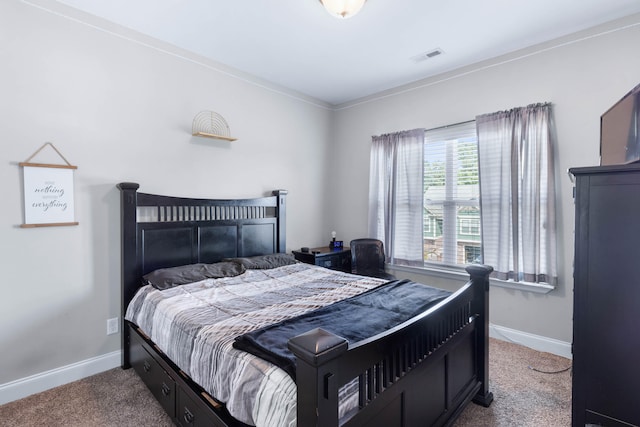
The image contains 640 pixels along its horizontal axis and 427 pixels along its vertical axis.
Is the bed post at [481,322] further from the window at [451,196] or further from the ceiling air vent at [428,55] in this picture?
the ceiling air vent at [428,55]

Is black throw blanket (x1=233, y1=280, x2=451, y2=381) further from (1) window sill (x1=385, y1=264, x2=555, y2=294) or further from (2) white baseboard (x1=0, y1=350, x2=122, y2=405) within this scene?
(2) white baseboard (x1=0, y1=350, x2=122, y2=405)

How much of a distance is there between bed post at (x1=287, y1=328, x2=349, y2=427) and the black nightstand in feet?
8.70

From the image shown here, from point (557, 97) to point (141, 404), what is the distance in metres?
4.11

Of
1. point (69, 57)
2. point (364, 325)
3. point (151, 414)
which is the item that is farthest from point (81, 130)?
point (364, 325)

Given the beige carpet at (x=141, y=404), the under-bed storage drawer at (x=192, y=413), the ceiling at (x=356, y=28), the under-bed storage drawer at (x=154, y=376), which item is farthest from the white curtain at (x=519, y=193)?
the under-bed storage drawer at (x=154, y=376)

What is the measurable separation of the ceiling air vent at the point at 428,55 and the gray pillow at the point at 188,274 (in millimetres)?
2711

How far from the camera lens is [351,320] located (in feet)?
5.60

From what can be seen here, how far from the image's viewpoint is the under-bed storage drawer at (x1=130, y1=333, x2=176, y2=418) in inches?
71.8

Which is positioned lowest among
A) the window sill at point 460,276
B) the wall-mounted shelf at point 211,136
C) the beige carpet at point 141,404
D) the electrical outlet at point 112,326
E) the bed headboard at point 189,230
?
the beige carpet at point 141,404

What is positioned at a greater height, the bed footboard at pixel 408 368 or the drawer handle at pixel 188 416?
the bed footboard at pixel 408 368

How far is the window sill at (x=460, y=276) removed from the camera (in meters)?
2.80

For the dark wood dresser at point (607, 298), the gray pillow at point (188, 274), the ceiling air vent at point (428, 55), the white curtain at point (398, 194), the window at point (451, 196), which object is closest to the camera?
the dark wood dresser at point (607, 298)

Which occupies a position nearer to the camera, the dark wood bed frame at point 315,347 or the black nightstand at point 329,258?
the dark wood bed frame at point 315,347

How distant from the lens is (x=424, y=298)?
7.03ft
